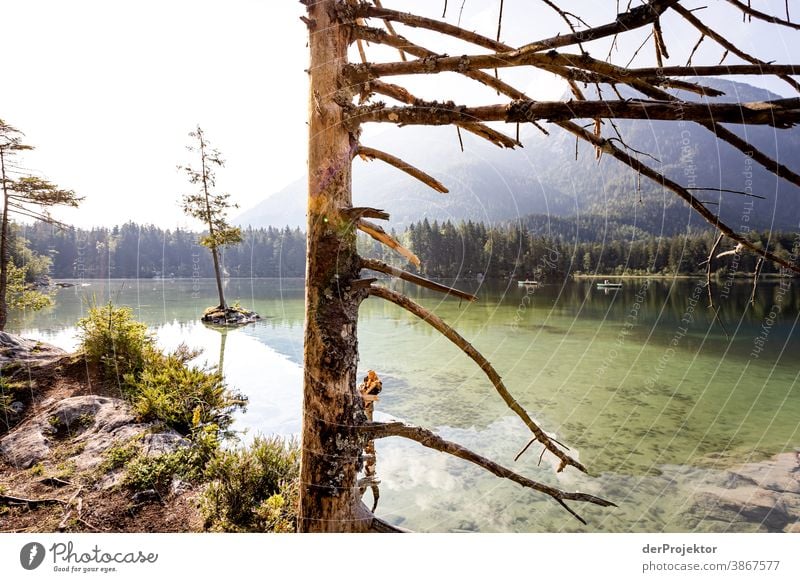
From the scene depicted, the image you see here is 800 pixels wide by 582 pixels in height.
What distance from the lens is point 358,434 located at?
1416 mm

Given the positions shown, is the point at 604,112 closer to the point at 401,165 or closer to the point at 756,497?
the point at 401,165

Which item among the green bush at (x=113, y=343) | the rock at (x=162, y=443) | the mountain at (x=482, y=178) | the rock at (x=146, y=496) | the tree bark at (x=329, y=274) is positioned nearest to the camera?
the tree bark at (x=329, y=274)

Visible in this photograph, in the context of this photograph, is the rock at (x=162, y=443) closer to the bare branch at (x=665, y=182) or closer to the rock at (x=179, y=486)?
the rock at (x=179, y=486)

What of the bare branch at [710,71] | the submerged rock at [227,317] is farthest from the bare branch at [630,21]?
the submerged rock at [227,317]

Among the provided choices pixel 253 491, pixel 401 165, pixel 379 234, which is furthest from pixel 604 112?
pixel 253 491

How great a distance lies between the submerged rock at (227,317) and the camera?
15.2 m

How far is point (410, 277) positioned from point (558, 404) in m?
8.11

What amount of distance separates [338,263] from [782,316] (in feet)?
92.7

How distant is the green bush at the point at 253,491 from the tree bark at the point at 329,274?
7.16ft

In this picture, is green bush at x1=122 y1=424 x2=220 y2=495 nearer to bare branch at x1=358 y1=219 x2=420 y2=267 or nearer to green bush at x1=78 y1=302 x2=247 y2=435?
green bush at x1=78 y1=302 x2=247 y2=435

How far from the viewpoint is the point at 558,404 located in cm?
821
